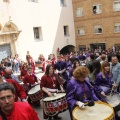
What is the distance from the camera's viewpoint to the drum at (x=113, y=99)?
4321 mm

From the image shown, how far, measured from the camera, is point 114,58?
574cm

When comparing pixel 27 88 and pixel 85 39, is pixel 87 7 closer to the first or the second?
pixel 85 39

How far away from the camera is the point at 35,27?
21.9 meters

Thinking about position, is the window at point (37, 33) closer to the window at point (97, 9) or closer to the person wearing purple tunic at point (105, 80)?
the window at point (97, 9)

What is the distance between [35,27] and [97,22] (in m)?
8.18

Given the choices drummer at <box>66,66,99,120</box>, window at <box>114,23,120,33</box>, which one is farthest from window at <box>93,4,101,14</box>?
drummer at <box>66,66,99,120</box>

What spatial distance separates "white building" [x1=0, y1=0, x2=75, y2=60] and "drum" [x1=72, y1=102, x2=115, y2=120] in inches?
629

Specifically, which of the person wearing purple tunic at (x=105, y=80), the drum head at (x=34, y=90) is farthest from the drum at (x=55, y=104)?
the drum head at (x=34, y=90)

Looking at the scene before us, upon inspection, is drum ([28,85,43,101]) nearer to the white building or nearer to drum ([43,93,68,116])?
drum ([43,93,68,116])

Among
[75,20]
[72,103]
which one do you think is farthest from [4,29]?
[72,103]

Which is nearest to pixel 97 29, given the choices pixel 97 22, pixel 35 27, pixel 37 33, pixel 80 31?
pixel 97 22

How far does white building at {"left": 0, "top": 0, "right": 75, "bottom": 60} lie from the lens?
62.2 feet

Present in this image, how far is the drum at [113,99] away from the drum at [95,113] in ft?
2.19

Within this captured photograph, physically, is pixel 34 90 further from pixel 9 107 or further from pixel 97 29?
pixel 97 29
